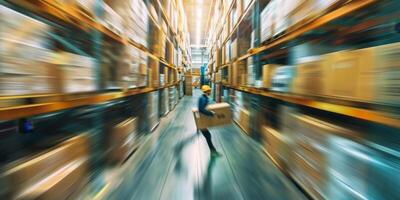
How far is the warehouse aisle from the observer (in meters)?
2.11

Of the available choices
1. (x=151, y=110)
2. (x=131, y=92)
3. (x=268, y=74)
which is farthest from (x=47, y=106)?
(x=151, y=110)

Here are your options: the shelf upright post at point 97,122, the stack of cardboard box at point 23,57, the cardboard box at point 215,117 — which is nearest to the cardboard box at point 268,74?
the cardboard box at point 215,117

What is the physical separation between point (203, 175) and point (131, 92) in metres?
1.56

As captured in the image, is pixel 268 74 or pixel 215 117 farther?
pixel 215 117

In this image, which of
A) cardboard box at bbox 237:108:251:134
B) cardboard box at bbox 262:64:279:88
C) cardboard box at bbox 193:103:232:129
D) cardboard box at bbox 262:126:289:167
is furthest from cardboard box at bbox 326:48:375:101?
cardboard box at bbox 237:108:251:134

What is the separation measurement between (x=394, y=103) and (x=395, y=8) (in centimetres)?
66

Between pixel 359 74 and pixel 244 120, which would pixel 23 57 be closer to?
pixel 359 74

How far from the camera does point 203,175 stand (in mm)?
2541

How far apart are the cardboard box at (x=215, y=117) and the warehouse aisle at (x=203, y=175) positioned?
481mm

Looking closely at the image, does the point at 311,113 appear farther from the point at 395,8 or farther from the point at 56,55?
the point at 56,55

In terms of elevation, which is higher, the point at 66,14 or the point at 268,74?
the point at 66,14

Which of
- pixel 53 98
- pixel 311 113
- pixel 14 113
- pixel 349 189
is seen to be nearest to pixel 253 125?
pixel 311 113

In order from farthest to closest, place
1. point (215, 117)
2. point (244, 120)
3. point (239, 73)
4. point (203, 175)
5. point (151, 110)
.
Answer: point (239, 73), point (244, 120), point (151, 110), point (215, 117), point (203, 175)

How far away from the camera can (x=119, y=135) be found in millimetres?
2703
